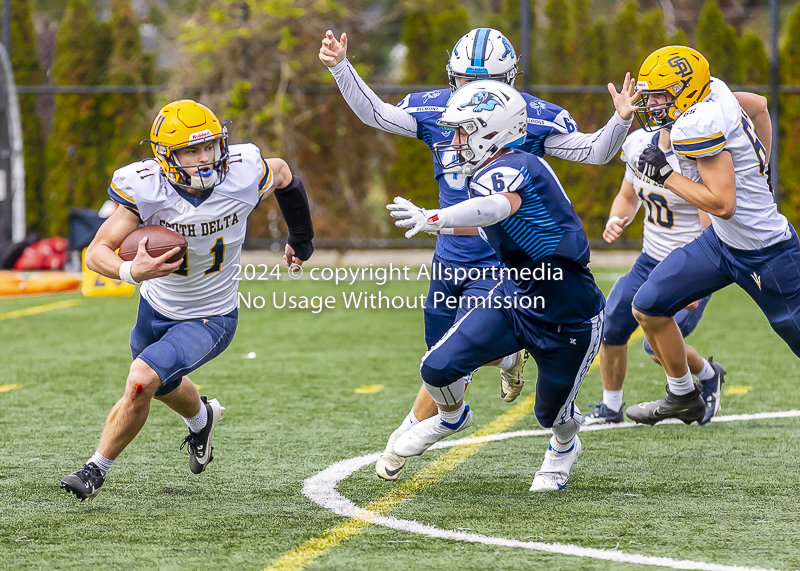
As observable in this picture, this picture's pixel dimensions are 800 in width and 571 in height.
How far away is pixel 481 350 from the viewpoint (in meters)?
4.08

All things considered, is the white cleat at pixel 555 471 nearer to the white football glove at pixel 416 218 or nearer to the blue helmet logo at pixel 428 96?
the white football glove at pixel 416 218

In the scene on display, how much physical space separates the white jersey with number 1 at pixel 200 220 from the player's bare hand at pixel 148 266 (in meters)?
0.31

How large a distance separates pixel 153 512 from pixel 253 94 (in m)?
10.5

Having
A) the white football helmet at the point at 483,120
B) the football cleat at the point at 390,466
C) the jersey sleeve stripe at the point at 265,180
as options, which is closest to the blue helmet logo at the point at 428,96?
the jersey sleeve stripe at the point at 265,180

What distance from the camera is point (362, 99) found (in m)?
4.88

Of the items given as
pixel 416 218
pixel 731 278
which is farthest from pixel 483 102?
pixel 731 278

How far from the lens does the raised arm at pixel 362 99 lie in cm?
486

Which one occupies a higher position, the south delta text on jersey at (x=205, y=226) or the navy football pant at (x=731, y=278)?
the south delta text on jersey at (x=205, y=226)

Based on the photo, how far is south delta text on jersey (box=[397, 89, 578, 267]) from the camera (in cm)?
468

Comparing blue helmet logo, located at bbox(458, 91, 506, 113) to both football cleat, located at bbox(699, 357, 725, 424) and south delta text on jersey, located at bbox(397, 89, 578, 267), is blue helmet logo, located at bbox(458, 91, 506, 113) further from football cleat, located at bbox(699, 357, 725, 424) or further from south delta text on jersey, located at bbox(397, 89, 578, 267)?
football cleat, located at bbox(699, 357, 725, 424)

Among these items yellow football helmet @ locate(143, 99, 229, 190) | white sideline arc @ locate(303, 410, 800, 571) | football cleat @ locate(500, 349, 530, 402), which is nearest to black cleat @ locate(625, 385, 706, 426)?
white sideline arc @ locate(303, 410, 800, 571)

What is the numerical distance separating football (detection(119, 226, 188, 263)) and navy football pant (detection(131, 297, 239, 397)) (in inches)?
13.0

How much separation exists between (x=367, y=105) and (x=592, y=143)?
1.03 m

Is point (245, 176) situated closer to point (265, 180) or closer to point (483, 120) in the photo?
point (265, 180)
